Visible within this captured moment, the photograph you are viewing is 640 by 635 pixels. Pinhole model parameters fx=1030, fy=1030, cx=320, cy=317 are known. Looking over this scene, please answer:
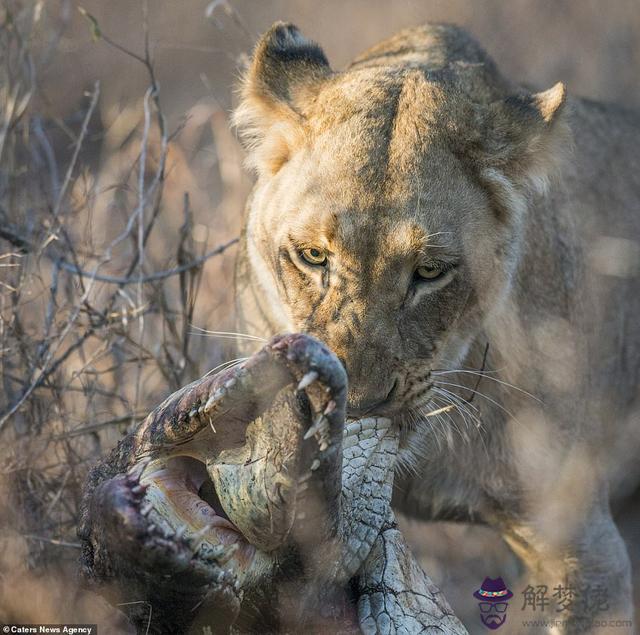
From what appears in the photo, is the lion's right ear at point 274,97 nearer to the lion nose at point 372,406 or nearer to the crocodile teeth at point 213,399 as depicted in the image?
the lion nose at point 372,406

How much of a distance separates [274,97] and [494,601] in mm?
1996

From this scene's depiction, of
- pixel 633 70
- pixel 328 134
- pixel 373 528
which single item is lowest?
pixel 373 528

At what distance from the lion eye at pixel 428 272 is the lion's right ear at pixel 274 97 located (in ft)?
2.49

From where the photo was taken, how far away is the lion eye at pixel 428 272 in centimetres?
307

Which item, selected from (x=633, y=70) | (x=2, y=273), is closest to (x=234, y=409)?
(x=2, y=273)

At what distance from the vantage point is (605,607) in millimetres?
3908

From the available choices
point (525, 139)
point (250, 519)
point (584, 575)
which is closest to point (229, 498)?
point (250, 519)

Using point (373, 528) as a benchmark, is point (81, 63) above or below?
above

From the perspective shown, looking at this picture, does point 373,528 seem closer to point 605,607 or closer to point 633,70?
point 605,607

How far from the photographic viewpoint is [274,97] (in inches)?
143

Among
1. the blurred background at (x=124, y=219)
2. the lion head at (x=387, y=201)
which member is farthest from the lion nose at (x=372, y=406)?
the blurred background at (x=124, y=219)

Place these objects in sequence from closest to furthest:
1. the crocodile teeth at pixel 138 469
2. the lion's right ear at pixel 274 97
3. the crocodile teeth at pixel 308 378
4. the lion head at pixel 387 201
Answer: the crocodile teeth at pixel 308 378
the crocodile teeth at pixel 138 469
the lion head at pixel 387 201
the lion's right ear at pixel 274 97

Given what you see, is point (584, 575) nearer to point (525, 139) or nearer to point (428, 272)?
point (428, 272)

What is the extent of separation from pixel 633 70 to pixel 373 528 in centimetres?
634
